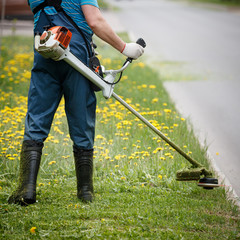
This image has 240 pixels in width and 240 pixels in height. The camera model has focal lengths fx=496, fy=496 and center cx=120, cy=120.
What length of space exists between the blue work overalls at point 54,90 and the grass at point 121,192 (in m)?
0.59

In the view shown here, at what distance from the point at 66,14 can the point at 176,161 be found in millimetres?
1836

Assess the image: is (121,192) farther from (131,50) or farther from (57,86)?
(131,50)

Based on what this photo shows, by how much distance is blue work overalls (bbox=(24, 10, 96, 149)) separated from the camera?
12.0 feet

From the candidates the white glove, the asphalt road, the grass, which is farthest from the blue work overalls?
the asphalt road

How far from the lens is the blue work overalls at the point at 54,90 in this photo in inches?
143

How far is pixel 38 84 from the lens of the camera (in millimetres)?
3664

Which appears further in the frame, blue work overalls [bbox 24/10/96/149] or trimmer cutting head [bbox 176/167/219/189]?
trimmer cutting head [bbox 176/167/219/189]

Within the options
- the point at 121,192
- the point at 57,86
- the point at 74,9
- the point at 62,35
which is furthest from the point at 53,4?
the point at 121,192

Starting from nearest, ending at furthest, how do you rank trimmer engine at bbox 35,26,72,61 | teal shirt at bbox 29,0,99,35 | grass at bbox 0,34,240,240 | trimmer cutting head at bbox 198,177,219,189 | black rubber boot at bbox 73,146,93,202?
grass at bbox 0,34,240,240, trimmer engine at bbox 35,26,72,61, teal shirt at bbox 29,0,99,35, black rubber boot at bbox 73,146,93,202, trimmer cutting head at bbox 198,177,219,189

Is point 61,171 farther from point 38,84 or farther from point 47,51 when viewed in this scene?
point 47,51

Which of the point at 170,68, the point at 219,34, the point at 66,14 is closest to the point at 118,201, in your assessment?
the point at 66,14

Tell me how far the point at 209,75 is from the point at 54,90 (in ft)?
21.8

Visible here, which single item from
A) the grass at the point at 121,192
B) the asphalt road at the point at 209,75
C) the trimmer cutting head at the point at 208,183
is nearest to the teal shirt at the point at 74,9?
the grass at the point at 121,192

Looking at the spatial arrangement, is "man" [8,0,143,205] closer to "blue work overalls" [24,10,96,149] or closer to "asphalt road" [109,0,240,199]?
"blue work overalls" [24,10,96,149]
